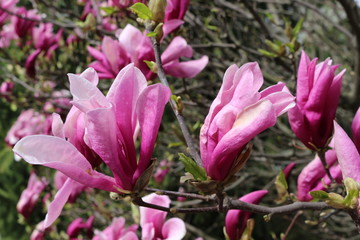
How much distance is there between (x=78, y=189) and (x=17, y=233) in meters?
2.28


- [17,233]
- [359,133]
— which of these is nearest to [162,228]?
[359,133]

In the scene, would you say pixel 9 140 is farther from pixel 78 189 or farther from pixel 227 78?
pixel 227 78

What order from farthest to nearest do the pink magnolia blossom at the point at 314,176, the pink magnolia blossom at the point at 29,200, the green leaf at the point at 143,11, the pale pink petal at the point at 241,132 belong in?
the pink magnolia blossom at the point at 29,200 < the pink magnolia blossom at the point at 314,176 < the green leaf at the point at 143,11 < the pale pink petal at the point at 241,132

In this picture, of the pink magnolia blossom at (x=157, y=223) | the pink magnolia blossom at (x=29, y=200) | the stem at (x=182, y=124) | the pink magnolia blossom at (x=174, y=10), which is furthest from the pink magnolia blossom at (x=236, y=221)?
the pink magnolia blossom at (x=29, y=200)

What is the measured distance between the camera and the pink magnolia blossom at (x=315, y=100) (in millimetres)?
682

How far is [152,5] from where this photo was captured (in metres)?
0.74

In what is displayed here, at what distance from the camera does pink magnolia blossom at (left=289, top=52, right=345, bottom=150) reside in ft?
2.24

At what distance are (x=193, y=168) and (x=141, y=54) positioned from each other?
1.49 feet

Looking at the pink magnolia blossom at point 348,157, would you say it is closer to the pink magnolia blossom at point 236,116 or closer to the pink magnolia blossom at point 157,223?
the pink magnolia blossom at point 236,116

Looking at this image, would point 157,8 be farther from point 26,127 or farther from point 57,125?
point 26,127

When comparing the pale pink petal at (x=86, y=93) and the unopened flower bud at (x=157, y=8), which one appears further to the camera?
the unopened flower bud at (x=157, y=8)

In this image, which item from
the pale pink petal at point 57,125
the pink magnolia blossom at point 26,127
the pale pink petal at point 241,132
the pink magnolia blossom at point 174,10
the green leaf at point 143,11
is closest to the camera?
the pale pink petal at point 241,132

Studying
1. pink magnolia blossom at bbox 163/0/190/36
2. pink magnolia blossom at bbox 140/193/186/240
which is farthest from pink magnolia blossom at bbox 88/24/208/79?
pink magnolia blossom at bbox 140/193/186/240

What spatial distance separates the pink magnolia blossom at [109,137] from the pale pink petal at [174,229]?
25 centimetres
